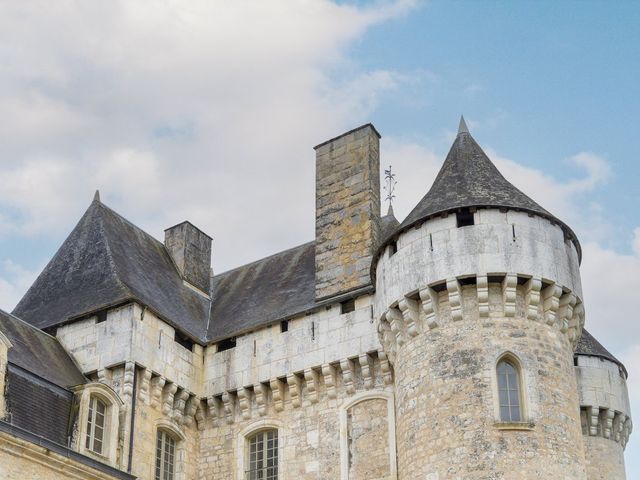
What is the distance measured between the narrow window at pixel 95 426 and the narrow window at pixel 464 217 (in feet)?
25.6

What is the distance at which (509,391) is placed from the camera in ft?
61.4

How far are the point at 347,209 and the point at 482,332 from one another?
18.9 ft

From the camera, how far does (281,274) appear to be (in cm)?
2533

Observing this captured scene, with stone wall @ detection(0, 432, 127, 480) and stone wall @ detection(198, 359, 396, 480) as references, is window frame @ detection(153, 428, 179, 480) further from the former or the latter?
stone wall @ detection(0, 432, 127, 480)

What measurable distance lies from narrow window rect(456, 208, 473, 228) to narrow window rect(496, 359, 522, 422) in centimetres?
280

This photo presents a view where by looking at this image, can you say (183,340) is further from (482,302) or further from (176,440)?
(482,302)

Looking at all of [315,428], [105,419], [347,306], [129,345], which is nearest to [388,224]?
[347,306]

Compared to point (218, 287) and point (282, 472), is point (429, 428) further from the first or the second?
point (218, 287)

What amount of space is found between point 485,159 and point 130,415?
8.91 metres

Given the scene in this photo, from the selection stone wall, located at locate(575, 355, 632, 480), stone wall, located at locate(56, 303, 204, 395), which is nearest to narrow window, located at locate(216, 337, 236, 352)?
stone wall, located at locate(56, 303, 204, 395)

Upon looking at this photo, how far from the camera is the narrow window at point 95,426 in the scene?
65.9 ft

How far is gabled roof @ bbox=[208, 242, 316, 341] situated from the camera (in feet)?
76.7

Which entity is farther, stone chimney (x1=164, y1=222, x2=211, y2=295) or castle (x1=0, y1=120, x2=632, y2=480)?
stone chimney (x1=164, y1=222, x2=211, y2=295)

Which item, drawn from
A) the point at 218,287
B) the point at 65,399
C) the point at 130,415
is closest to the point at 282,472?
the point at 130,415
